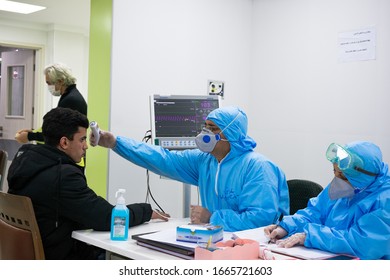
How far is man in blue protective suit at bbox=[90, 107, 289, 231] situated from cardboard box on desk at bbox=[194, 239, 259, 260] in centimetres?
52

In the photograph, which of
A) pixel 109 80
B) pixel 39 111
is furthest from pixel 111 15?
pixel 39 111

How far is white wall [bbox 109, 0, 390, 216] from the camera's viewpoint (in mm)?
3615

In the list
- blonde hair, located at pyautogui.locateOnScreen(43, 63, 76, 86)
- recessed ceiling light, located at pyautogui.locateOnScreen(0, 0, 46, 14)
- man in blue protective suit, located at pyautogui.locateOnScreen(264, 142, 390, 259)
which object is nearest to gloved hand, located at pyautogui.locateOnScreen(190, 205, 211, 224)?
man in blue protective suit, located at pyautogui.locateOnScreen(264, 142, 390, 259)

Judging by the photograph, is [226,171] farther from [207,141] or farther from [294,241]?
[294,241]

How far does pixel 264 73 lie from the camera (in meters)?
4.52

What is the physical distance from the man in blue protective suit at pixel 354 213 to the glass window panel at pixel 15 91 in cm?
657

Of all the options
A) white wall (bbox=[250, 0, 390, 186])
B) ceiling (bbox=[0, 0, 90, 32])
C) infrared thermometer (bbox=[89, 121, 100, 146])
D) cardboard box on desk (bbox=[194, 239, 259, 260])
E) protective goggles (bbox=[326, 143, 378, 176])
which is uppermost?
ceiling (bbox=[0, 0, 90, 32])

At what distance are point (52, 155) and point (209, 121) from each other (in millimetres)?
872

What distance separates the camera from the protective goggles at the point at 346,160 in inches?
69.1

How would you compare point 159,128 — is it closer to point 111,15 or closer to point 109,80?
point 109,80

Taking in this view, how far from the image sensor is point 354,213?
1.80m

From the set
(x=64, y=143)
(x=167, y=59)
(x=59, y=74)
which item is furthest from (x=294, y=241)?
(x=59, y=74)

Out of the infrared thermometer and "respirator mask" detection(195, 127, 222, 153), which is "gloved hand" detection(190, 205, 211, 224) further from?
the infrared thermometer

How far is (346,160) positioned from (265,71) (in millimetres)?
2829
